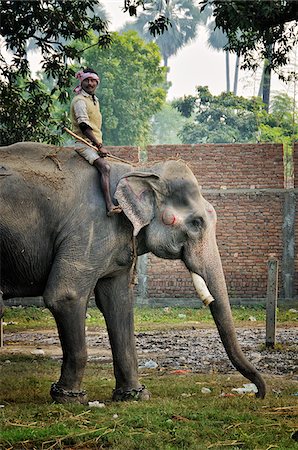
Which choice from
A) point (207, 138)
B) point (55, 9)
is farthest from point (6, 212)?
point (207, 138)

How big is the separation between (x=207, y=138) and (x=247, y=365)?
29.1 meters

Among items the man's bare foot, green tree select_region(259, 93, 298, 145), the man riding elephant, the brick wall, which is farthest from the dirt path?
green tree select_region(259, 93, 298, 145)

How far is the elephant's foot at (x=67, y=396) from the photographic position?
25.0ft

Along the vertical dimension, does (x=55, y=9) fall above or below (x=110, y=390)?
above

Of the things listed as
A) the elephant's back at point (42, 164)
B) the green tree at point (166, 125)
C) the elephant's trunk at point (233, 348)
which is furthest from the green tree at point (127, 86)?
the elephant's trunk at point (233, 348)

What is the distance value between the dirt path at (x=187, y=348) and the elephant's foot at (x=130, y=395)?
1.98 meters

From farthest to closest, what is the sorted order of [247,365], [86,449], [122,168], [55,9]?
[55,9]
[122,168]
[247,365]
[86,449]

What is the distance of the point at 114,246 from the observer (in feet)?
26.2

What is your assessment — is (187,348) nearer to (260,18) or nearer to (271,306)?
(271,306)

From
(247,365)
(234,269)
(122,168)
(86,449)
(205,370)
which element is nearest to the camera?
(86,449)

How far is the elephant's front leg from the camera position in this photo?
26.8 ft

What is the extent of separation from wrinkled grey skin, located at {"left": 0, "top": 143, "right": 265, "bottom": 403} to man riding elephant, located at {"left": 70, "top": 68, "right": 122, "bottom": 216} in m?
0.08

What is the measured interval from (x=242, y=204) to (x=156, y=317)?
3.16 metres

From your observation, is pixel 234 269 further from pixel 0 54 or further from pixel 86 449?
pixel 86 449
